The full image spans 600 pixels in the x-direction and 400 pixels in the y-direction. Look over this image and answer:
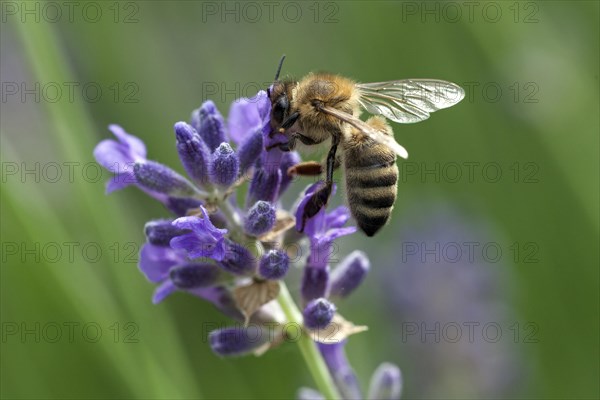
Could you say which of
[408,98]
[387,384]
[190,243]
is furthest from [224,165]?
[387,384]

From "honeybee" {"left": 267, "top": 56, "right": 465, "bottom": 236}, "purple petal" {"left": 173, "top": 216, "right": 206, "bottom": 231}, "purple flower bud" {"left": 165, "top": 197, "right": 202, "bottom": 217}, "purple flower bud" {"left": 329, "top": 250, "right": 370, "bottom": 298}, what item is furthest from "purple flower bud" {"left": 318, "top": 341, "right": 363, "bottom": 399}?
"purple petal" {"left": 173, "top": 216, "right": 206, "bottom": 231}

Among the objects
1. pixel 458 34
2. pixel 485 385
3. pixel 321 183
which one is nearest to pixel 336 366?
pixel 321 183

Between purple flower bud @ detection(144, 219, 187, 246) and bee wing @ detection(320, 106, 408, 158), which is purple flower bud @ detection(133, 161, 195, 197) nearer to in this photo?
purple flower bud @ detection(144, 219, 187, 246)

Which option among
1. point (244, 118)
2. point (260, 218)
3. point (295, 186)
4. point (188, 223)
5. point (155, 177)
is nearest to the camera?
point (188, 223)

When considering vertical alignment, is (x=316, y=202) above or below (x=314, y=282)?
above

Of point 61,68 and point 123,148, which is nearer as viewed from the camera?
point 123,148

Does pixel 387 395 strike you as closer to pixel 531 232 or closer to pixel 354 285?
pixel 354 285

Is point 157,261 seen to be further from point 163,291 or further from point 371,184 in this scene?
point 371,184

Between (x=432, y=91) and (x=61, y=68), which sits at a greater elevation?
(x=61, y=68)
